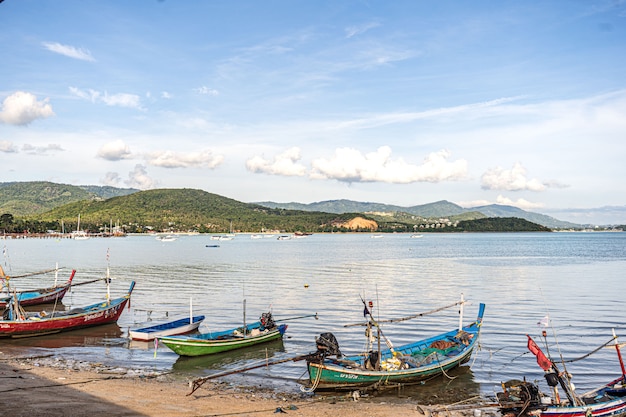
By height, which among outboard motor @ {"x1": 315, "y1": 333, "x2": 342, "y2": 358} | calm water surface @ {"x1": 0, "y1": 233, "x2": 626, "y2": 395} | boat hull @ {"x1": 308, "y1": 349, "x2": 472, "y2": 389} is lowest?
calm water surface @ {"x1": 0, "y1": 233, "x2": 626, "y2": 395}

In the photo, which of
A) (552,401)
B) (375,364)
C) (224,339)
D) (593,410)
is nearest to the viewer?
(593,410)

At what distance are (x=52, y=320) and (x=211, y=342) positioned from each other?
30.4ft

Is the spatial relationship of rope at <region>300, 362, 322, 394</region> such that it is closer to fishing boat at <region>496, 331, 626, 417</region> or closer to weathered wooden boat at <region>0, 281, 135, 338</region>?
fishing boat at <region>496, 331, 626, 417</region>

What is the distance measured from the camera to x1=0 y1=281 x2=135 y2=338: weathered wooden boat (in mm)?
24844

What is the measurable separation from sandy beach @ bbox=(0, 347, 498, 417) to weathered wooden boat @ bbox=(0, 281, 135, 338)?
21.0ft

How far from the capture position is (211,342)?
2194 centimetres

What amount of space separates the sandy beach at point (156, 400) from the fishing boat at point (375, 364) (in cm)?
59

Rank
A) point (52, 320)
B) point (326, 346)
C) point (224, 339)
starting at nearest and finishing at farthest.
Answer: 1. point (326, 346)
2. point (224, 339)
3. point (52, 320)

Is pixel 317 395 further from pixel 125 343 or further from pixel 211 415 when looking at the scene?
pixel 125 343

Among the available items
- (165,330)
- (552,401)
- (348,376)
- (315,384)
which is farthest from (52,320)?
(552,401)

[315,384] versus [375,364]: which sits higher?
[375,364]

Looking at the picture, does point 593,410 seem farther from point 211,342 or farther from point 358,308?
point 358,308

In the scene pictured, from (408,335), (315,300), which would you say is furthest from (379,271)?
(408,335)

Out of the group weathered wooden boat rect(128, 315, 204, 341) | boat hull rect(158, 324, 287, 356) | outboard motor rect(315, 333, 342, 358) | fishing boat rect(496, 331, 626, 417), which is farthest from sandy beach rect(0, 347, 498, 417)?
weathered wooden boat rect(128, 315, 204, 341)
